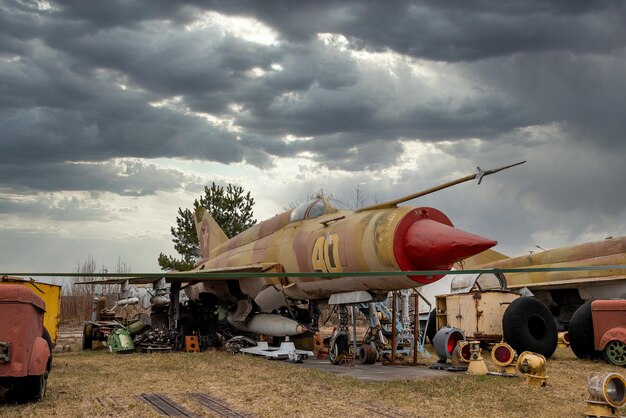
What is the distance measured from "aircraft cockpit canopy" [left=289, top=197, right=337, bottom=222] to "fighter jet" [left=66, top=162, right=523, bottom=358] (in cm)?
2

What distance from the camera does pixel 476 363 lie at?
1016 centimetres

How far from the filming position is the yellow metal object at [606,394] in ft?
20.9

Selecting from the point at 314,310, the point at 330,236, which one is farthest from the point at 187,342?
the point at 330,236

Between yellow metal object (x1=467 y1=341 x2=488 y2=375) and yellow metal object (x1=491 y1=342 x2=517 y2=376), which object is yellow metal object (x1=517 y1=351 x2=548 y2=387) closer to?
yellow metal object (x1=491 y1=342 x2=517 y2=376)

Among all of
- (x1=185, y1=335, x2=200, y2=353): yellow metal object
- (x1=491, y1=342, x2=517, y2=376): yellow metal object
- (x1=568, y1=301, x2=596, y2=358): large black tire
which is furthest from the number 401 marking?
(x1=568, y1=301, x2=596, y2=358): large black tire

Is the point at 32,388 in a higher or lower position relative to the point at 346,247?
lower

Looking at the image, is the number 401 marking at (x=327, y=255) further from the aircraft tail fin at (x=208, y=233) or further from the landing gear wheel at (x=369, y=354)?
the aircraft tail fin at (x=208, y=233)

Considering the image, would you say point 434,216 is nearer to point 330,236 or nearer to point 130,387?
point 330,236

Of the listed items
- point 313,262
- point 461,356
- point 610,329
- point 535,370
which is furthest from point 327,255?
point 610,329

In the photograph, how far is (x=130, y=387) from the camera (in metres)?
8.78

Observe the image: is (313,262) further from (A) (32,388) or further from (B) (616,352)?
(B) (616,352)

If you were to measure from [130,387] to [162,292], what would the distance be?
7162 millimetres

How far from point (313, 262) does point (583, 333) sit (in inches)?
236

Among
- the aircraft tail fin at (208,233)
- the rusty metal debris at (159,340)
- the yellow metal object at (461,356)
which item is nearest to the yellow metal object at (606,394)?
the yellow metal object at (461,356)
